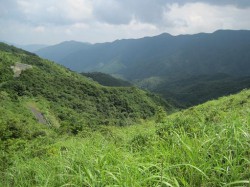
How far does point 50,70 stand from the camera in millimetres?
133125

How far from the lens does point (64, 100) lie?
327 ft

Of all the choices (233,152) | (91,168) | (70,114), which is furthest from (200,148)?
(70,114)

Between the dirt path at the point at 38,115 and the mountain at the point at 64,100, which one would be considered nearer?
the dirt path at the point at 38,115

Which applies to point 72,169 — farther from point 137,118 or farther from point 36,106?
point 137,118

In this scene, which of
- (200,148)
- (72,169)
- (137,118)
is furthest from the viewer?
(137,118)

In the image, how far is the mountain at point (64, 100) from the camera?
7906 cm

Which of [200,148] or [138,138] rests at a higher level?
[200,148]

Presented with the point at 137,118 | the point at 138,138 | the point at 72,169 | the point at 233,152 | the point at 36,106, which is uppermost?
the point at 233,152

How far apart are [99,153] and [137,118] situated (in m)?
106

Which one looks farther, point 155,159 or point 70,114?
point 70,114

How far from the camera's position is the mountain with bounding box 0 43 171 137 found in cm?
7906

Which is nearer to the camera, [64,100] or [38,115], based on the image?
[38,115]

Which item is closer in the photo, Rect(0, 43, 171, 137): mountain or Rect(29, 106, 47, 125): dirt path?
Rect(29, 106, 47, 125): dirt path

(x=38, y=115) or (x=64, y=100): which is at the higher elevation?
(x=64, y=100)
